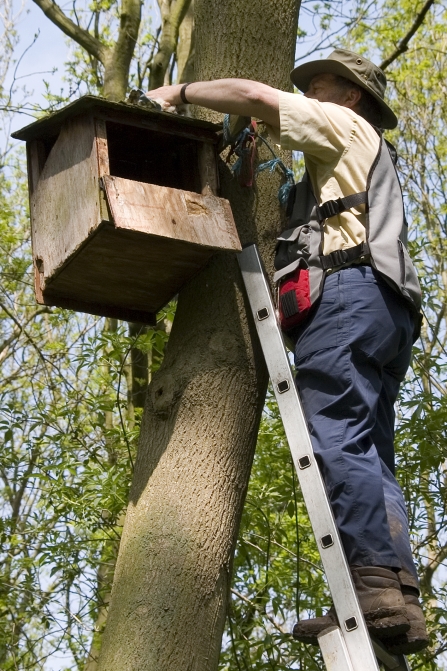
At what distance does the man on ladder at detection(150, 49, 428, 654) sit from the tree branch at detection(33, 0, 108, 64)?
408 cm

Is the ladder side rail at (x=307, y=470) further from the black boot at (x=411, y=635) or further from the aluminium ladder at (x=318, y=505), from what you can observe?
the black boot at (x=411, y=635)

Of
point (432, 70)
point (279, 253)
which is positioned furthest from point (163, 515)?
point (432, 70)

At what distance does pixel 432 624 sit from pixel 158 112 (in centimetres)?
262

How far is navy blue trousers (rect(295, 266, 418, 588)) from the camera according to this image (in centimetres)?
257

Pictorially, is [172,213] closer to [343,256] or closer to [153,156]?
[343,256]

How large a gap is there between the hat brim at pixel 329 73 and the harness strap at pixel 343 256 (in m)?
0.62

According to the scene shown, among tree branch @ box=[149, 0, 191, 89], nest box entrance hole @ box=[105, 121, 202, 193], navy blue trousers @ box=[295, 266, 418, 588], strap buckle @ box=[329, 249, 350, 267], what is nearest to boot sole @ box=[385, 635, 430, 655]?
navy blue trousers @ box=[295, 266, 418, 588]

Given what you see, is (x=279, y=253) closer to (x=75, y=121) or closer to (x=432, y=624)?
(x=75, y=121)

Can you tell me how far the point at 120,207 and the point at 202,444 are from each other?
0.76 meters

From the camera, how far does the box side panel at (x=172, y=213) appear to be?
2.80 meters

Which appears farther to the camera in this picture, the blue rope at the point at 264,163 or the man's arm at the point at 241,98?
the blue rope at the point at 264,163

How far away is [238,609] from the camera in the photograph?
4.88 m

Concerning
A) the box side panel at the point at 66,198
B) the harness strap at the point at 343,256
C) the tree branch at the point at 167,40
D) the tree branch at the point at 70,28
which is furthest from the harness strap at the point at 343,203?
the tree branch at the point at 70,28

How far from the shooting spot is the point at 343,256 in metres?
2.82
